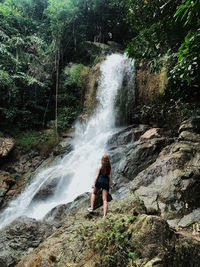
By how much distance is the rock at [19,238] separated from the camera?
12.6 ft

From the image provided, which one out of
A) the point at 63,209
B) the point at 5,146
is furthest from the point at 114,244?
the point at 5,146

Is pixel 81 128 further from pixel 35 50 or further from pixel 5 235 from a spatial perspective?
pixel 5 235

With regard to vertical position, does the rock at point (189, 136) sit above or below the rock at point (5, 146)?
above

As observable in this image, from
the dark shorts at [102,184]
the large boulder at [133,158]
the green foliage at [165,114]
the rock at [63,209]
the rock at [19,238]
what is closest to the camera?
the dark shorts at [102,184]

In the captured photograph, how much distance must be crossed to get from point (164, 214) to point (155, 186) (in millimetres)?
1037

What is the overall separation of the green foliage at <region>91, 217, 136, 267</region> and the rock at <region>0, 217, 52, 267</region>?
268 cm

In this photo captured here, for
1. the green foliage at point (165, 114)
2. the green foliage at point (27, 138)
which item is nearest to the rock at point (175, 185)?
the green foliage at point (165, 114)

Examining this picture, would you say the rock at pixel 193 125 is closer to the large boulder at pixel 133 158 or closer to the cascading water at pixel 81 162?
the large boulder at pixel 133 158

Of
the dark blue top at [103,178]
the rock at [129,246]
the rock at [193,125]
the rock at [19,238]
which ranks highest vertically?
the rock at [193,125]

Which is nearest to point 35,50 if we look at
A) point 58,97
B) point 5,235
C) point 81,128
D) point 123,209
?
point 58,97

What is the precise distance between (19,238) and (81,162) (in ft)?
15.4

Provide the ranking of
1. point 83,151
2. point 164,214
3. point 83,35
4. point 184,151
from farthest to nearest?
point 83,35
point 83,151
point 184,151
point 164,214

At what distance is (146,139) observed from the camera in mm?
7676

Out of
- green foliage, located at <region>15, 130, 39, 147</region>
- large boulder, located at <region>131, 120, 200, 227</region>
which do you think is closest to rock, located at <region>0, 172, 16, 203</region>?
green foliage, located at <region>15, 130, 39, 147</region>
